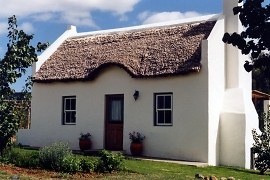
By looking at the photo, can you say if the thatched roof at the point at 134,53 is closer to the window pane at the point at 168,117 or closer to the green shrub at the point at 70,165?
the window pane at the point at 168,117

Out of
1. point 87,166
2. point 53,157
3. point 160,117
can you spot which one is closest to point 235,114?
point 160,117

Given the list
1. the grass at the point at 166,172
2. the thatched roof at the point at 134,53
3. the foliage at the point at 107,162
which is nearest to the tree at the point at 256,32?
the grass at the point at 166,172

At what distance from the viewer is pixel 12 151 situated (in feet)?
47.5

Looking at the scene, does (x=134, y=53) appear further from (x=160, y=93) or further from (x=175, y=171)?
(x=175, y=171)

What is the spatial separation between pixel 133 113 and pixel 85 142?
2.73m

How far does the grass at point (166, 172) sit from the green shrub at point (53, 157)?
1.22 meters

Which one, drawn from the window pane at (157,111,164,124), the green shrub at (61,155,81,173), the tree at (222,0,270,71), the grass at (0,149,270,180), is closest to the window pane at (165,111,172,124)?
the window pane at (157,111,164,124)

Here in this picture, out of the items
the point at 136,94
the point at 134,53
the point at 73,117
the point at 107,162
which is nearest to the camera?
the point at 107,162

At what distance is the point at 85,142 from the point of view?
20.5 meters

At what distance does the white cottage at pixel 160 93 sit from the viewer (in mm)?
17969

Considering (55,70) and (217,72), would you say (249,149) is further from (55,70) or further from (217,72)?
(55,70)

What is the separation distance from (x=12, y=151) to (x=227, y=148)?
28.1ft

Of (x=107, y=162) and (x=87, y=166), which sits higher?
(x=107, y=162)

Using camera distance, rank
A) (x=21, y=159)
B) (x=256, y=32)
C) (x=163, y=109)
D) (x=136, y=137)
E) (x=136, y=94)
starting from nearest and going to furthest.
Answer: (x=256, y=32)
(x=21, y=159)
(x=163, y=109)
(x=136, y=137)
(x=136, y=94)
